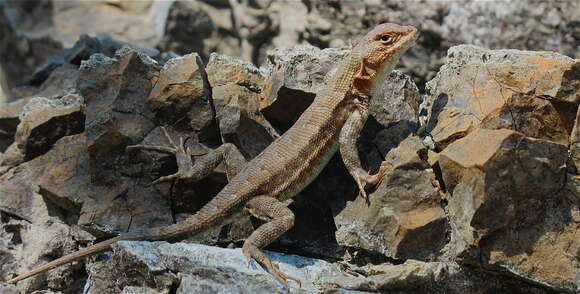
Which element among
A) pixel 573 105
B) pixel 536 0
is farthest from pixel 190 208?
pixel 536 0

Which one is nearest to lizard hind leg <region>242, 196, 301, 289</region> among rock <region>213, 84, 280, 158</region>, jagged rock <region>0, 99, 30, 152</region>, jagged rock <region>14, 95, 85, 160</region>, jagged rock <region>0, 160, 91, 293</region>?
rock <region>213, 84, 280, 158</region>

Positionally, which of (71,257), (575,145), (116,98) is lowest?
(71,257)

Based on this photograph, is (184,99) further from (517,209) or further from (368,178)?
(517,209)

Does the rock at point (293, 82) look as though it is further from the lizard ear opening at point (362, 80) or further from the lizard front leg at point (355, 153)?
the lizard front leg at point (355, 153)

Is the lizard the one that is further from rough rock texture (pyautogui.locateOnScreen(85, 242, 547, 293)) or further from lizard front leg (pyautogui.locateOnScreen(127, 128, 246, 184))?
rough rock texture (pyautogui.locateOnScreen(85, 242, 547, 293))

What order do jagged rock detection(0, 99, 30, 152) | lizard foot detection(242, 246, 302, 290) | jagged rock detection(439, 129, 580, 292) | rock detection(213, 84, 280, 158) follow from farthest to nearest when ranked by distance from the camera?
jagged rock detection(0, 99, 30, 152) → rock detection(213, 84, 280, 158) → lizard foot detection(242, 246, 302, 290) → jagged rock detection(439, 129, 580, 292)

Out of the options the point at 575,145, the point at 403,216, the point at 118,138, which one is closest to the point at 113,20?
the point at 118,138

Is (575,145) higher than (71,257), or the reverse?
(575,145)
